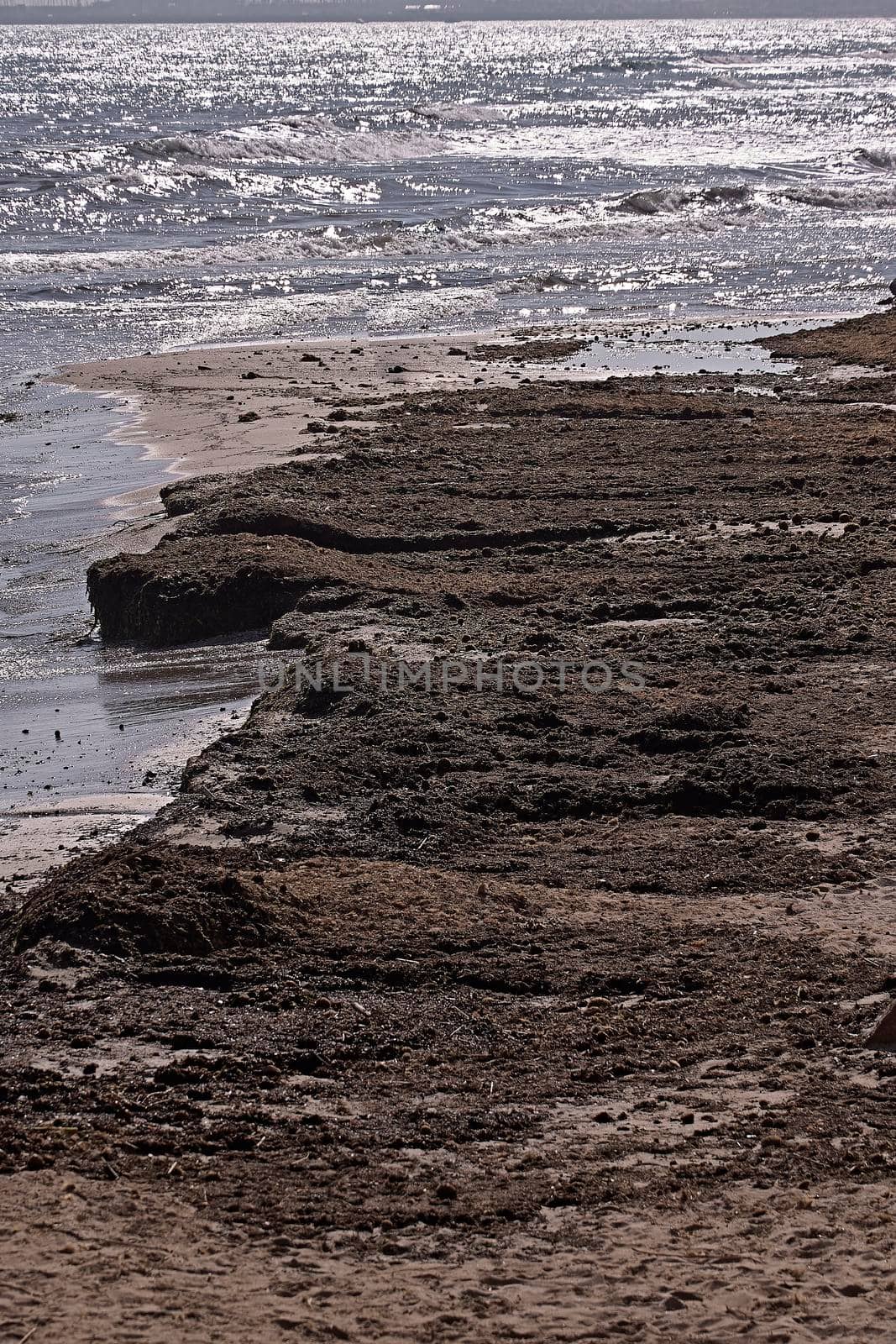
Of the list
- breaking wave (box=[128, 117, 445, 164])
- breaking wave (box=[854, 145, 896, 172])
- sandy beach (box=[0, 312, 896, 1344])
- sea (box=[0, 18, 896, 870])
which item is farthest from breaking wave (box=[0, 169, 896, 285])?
sandy beach (box=[0, 312, 896, 1344])

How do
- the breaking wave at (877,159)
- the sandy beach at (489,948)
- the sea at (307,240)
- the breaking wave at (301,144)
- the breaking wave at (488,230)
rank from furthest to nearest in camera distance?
1. the breaking wave at (877,159)
2. the breaking wave at (301,144)
3. the breaking wave at (488,230)
4. the sea at (307,240)
5. the sandy beach at (489,948)

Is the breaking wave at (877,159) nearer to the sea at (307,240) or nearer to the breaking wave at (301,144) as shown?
the sea at (307,240)

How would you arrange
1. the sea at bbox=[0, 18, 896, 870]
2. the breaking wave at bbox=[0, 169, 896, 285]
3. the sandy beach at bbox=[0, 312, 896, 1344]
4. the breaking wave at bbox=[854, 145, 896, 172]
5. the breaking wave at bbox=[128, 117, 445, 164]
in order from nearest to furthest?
the sandy beach at bbox=[0, 312, 896, 1344]
the sea at bbox=[0, 18, 896, 870]
the breaking wave at bbox=[0, 169, 896, 285]
the breaking wave at bbox=[128, 117, 445, 164]
the breaking wave at bbox=[854, 145, 896, 172]

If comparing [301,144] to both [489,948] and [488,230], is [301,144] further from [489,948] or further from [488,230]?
[489,948]

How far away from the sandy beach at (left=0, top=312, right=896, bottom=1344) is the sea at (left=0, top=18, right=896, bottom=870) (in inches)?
40.1

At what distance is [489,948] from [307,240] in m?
30.3

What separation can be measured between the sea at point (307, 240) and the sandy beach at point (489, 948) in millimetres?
1018

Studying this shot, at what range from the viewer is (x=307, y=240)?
114ft

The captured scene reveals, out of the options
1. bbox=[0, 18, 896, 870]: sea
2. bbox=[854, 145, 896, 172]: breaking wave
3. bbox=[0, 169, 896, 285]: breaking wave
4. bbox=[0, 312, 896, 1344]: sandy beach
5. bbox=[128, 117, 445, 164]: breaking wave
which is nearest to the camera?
bbox=[0, 312, 896, 1344]: sandy beach

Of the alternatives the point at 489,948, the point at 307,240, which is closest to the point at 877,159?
the point at 307,240

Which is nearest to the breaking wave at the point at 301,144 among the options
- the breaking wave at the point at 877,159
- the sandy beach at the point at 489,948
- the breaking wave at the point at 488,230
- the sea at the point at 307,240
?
the sea at the point at 307,240

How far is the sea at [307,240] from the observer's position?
36.6 feet

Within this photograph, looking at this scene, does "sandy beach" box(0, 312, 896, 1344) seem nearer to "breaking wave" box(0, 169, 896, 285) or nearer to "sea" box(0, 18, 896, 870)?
"sea" box(0, 18, 896, 870)

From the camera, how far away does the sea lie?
11.1 meters
